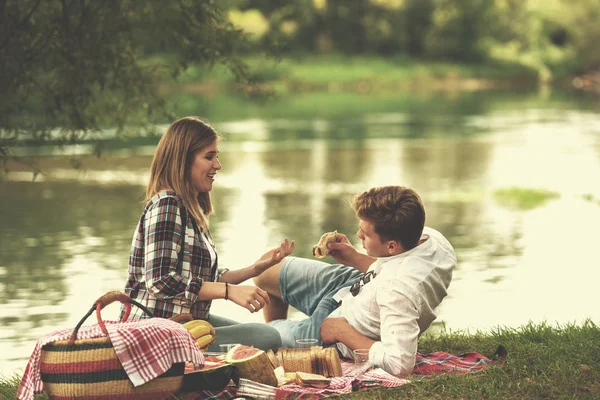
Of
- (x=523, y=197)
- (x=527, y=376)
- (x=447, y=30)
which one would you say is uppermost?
(x=447, y=30)

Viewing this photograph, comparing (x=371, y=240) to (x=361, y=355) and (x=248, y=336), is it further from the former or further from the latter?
(x=248, y=336)

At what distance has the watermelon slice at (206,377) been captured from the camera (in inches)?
206

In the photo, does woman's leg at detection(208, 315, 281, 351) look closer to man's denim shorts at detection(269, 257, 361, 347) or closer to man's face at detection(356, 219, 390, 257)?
man's denim shorts at detection(269, 257, 361, 347)

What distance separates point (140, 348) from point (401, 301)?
1328 millimetres

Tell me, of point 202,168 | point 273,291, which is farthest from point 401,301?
point 202,168

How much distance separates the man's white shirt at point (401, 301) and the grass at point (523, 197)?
1049 cm

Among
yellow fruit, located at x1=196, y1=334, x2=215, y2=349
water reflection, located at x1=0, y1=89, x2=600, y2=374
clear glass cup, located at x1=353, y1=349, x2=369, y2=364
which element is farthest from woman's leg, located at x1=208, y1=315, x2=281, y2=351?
water reflection, located at x1=0, y1=89, x2=600, y2=374

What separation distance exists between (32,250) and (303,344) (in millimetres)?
7431

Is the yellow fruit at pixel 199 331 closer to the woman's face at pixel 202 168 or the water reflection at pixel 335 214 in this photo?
the woman's face at pixel 202 168

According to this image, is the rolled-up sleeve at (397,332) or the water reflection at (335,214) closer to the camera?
the rolled-up sleeve at (397,332)

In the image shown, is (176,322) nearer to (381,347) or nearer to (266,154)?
(381,347)

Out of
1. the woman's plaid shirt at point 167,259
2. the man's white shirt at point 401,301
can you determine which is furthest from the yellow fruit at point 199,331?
the man's white shirt at point 401,301

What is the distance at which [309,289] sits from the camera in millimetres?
6160

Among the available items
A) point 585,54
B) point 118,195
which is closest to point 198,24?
point 118,195
